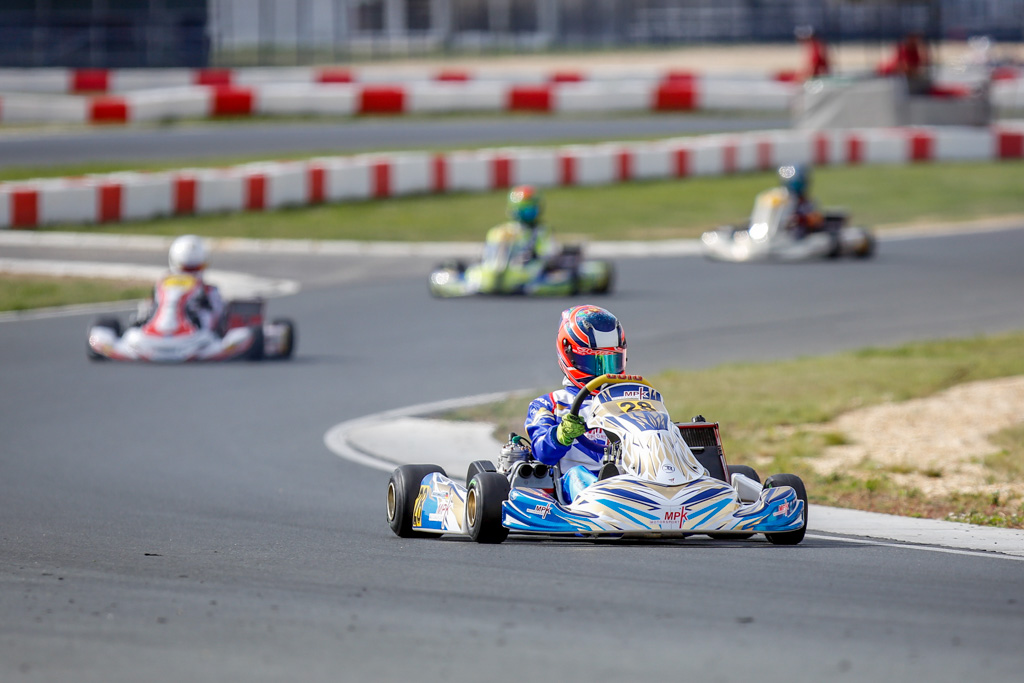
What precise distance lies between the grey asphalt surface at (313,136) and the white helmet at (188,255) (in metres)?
11.5

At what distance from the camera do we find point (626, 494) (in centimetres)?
650

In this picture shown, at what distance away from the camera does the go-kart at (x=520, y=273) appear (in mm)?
16328

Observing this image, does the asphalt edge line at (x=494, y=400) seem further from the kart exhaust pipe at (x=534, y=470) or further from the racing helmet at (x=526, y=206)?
the racing helmet at (x=526, y=206)

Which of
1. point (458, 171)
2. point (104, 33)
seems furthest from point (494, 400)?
point (104, 33)

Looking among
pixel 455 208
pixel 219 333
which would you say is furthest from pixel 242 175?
pixel 219 333

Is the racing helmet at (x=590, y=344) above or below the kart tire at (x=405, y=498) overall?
above

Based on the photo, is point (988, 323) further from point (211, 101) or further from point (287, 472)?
point (211, 101)

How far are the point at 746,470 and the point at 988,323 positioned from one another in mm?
8364

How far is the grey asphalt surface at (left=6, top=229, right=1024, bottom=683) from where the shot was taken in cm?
468

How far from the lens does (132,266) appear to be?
697 inches

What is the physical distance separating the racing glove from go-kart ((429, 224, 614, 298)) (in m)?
9.39

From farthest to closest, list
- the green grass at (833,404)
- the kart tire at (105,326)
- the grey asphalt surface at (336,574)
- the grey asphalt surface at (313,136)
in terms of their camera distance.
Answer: the grey asphalt surface at (313,136) < the kart tire at (105,326) < the green grass at (833,404) < the grey asphalt surface at (336,574)

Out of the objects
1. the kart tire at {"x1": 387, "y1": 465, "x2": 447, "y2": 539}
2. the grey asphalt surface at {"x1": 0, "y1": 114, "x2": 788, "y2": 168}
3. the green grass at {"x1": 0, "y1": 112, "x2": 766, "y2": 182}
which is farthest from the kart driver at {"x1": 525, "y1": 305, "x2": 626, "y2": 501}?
the grey asphalt surface at {"x1": 0, "y1": 114, "x2": 788, "y2": 168}

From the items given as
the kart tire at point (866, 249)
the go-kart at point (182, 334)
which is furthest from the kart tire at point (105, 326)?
the kart tire at point (866, 249)
